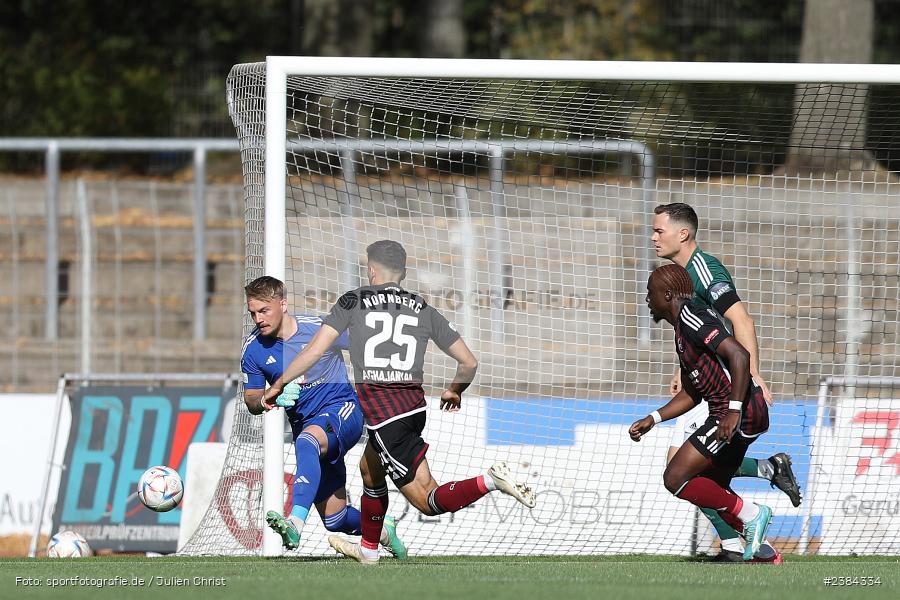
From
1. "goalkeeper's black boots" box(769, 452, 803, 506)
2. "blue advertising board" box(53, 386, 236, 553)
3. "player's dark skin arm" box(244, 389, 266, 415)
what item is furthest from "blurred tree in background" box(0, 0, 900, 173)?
"player's dark skin arm" box(244, 389, 266, 415)

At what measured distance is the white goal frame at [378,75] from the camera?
763 centimetres

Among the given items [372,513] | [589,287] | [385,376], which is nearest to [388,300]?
[385,376]

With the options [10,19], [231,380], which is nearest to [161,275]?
[231,380]

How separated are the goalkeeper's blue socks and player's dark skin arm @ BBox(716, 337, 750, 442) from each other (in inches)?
84.9

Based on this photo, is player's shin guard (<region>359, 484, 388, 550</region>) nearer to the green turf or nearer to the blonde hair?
the green turf

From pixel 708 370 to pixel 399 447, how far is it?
1.65 meters

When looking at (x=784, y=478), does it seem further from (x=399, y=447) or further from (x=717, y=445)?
(x=399, y=447)

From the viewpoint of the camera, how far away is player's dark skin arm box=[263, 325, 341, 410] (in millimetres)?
6781

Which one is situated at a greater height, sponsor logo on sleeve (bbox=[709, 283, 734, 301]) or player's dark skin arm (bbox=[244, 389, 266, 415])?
sponsor logo on sleeve (bbox=[709, 283, 734, 301])

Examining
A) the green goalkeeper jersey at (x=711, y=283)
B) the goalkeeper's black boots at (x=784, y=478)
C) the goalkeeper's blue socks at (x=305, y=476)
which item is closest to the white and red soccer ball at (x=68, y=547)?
the goalkeeper's blue socks at (x=305, y=476)

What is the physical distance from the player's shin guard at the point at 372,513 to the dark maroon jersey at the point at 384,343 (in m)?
0.40

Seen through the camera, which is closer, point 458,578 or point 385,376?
point 458,578

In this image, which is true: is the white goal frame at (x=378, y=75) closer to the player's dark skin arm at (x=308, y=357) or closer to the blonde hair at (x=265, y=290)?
the blonde hair at (x=265, y=290)

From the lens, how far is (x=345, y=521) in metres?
7.55
